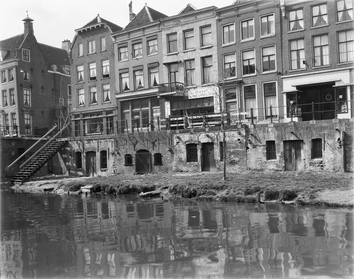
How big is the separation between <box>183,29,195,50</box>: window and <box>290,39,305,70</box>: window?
28.5 ft

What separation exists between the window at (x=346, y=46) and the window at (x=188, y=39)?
39.8 ft

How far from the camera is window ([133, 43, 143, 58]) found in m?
39.8

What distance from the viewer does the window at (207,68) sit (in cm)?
3569

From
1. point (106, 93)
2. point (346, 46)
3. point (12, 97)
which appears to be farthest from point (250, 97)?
point (12, 97)

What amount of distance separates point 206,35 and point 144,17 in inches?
299

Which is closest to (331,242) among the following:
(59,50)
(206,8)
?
(206,8)

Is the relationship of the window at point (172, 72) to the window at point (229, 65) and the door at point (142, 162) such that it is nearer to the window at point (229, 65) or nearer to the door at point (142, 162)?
the window at point (229, 65)

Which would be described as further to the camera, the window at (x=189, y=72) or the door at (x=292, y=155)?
the window at (x=189, y=72)

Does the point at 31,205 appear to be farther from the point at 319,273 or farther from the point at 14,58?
the point at 14,58

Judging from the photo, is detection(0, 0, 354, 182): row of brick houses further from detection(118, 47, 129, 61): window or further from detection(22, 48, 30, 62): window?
detection(22, 48, 30, 62): window

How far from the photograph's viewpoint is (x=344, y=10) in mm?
29703

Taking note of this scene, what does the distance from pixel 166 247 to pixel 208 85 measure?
2393 centimetres

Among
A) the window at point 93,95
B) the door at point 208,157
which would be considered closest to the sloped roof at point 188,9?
the window at point 93,95

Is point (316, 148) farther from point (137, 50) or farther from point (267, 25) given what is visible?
point (137, 50)
